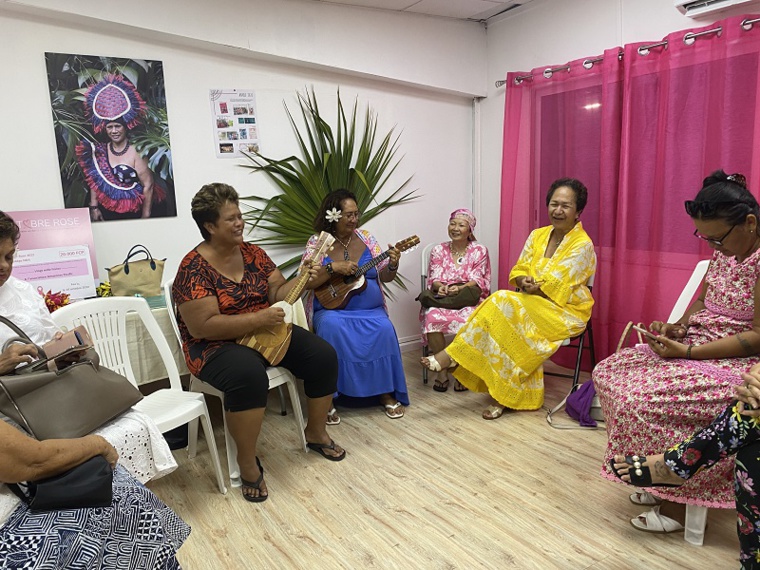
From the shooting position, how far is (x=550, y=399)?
3.39 metres

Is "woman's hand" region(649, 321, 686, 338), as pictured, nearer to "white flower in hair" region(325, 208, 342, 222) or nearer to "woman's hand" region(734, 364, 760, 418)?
"woman's hand" region(734, 364, 760, 418)

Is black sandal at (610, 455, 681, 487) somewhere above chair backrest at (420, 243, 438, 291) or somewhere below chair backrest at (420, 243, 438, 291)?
below

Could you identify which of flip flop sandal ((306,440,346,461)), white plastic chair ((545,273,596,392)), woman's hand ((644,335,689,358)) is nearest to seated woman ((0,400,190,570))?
flip flop sandal ((306,440,346,461))

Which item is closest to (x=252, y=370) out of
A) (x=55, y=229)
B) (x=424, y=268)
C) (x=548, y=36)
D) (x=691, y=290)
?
(x=55, y=229)

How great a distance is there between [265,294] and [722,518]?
2113mm

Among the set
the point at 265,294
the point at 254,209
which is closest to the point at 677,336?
the point at 265,294

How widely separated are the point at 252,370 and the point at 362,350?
2.85ft

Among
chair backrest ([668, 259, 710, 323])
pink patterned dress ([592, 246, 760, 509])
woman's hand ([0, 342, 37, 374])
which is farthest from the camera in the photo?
chair backrest ([668, 259, 710, 323])

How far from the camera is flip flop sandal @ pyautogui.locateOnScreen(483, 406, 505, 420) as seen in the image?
3.13 m

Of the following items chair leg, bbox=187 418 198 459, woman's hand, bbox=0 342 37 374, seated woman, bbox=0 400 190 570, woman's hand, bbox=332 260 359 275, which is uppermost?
woman's hand, bbox=332 260 359 275

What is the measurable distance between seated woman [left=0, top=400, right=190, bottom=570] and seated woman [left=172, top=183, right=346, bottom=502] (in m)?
0.79

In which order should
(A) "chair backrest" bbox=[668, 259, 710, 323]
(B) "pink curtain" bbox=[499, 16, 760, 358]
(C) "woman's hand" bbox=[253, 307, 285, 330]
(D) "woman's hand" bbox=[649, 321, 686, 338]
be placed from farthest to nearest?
1. (B) "pink curtain" bbox=[499, 16, 760, 358]
2. (A) "chair backrest" bbox=[668, 259, 710, 323]
3. (C) "woman's hand" bbox=[253, 307, 285, 330]
4. (D) "woman's hand" bbox=[649, 321, 686, 338]

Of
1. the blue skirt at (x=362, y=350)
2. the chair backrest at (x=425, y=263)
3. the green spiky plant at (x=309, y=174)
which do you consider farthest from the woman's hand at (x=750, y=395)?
the green spiky plant at (x=309, y=174)

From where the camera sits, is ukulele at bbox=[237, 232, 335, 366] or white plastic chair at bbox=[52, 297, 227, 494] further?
ukulele at bbox=[237, 232, 335, 366]
